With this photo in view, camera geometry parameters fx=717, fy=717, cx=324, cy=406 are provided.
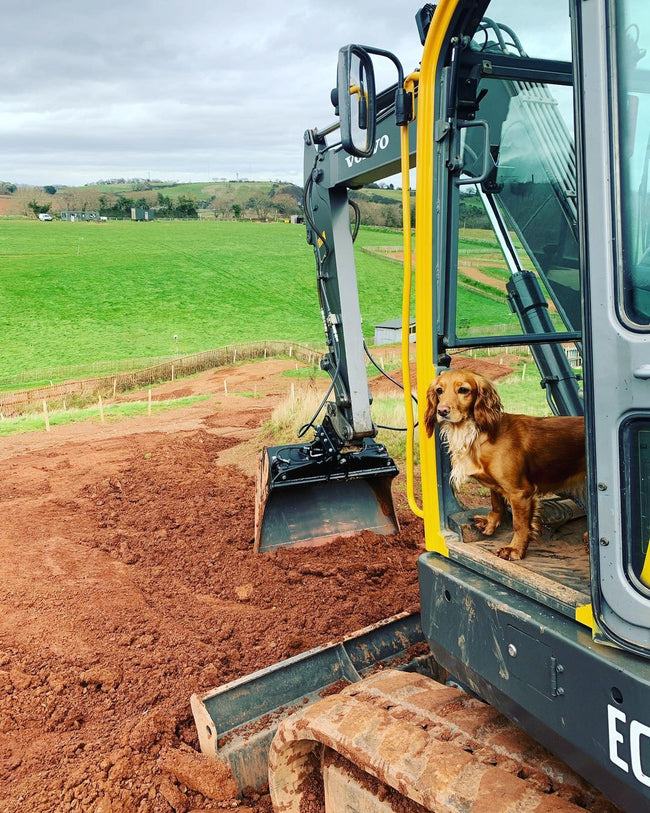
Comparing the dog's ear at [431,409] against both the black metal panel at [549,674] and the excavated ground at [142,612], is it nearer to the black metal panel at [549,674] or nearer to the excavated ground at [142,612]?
the black metal panel at [549,674]

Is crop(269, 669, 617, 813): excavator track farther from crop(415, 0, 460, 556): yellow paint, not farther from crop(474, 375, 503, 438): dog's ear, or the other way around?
crop(474, 375, 503, 438): dog's ear

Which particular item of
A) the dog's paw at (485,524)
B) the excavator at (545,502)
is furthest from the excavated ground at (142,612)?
the dog's paw at (485,524)

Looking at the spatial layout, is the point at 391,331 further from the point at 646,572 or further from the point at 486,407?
the point at 646,572

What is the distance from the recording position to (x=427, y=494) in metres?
2.67

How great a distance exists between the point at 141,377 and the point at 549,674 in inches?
1034

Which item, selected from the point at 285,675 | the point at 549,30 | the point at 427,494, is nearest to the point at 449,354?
the point at 427,494

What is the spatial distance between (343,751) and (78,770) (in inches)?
68.2

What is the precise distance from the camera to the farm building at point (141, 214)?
281ft

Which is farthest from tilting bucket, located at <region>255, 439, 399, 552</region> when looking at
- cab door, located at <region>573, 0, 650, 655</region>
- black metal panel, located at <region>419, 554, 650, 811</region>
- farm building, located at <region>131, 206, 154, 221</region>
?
farm building, located at <region>131, 206, 154, 221</region>


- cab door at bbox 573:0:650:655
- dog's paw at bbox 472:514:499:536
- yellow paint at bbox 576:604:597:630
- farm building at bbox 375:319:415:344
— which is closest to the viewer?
cab door at bbox 573:0:650:655

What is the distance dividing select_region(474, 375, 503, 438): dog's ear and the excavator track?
0.99 m

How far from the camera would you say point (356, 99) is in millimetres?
2908

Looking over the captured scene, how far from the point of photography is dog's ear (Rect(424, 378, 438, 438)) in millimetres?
2586

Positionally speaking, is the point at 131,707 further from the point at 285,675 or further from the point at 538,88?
the point at 538,88
